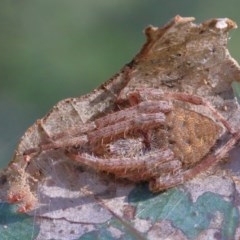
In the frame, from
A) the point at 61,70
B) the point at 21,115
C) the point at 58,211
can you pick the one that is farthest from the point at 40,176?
the point at 61,70

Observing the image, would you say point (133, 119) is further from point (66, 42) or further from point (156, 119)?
point (66, 42)

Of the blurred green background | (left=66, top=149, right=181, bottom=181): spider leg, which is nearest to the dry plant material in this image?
(left=66, top=149, right=181, bottom=181): spider leg

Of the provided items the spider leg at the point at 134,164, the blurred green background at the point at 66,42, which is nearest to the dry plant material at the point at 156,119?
the spider leg at the point at 134,164

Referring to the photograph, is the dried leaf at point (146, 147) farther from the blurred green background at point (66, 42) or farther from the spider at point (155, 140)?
the blurred green background at point (66, 42)

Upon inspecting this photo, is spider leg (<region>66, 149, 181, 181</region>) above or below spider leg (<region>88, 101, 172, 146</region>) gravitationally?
below

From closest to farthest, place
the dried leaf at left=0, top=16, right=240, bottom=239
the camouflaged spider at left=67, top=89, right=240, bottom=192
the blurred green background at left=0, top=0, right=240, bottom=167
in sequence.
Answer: the dried leaf at left=0, top=16, right=240, bottom=239 → the camouflaged spider at left=67, top=89, right=240, bottom=192 → the blurred green background at left=0, top=0, right=240, bottom=167

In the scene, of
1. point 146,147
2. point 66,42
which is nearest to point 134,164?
point 146,147

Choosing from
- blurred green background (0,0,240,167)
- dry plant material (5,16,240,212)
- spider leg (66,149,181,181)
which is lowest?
spider leg (66,149,181,181)

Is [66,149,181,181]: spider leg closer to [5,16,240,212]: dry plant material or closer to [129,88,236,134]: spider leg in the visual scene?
[5,16,240,212]: dry plant material
